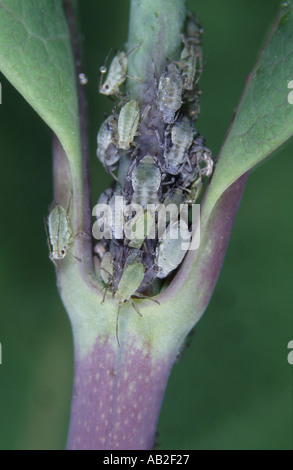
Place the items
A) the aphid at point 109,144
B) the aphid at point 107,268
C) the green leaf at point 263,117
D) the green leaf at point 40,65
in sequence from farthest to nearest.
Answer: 1. the aphid at point 109,144
2. the aphid at point 107,268
3. the green leaf at point 40,65
4. the green leaf at point 263,117

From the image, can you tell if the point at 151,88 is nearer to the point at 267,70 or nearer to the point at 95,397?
the point at 267,70

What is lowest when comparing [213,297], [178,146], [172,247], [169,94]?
[213,297]

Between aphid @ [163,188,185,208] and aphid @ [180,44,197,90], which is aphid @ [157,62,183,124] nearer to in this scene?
aphid @ [180,44,197,90]

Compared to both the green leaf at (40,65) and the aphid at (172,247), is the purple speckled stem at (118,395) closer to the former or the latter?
the aphid at (172,247)

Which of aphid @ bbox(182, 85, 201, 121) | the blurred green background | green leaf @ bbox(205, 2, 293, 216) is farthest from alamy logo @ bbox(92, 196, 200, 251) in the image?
the blurred green background

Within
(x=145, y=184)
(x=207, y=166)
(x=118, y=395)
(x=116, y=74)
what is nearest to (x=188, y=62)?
(x=116, y=74)

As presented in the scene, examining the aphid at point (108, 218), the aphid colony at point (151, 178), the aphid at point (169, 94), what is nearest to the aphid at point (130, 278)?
the aphid colony at point (151, 178)

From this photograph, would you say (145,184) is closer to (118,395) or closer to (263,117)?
(263,117)
